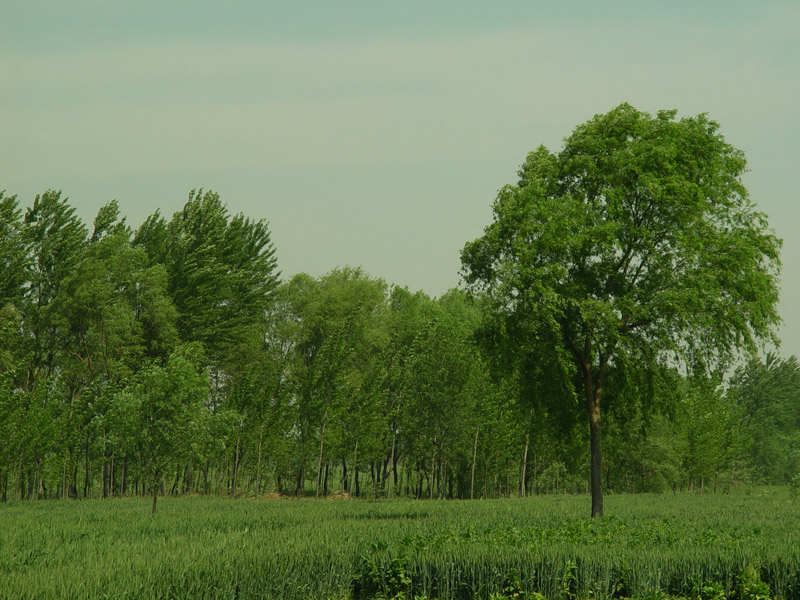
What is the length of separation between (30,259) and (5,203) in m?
3.66

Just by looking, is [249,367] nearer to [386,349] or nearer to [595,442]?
[386,349]

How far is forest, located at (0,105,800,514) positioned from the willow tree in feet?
0.29

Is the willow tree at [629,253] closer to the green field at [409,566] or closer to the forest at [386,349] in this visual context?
the forest at [386,349]

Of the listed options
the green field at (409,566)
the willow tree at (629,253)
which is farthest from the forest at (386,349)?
the green field at (409,566)

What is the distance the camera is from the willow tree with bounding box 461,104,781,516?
2161 centimetres

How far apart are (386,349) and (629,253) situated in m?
34.9

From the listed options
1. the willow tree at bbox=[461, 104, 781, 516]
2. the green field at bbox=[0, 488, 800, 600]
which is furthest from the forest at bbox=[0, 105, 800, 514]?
the green field at bbox=[0, 488, 800, 600]

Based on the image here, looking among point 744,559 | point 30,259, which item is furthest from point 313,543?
point 30,259

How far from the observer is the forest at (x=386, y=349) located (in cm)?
2248

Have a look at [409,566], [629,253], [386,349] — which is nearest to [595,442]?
[629,253]

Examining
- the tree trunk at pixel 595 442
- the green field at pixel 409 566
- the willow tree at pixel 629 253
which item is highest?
the willow tree at pixel 629 253

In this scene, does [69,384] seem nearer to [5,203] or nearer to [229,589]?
[5,203]

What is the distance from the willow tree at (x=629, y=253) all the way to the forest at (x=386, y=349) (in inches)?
3.5

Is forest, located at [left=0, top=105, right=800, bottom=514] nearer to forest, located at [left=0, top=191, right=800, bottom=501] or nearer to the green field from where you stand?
forest, located at [left=0, top=191, right=800, bottom=501]
